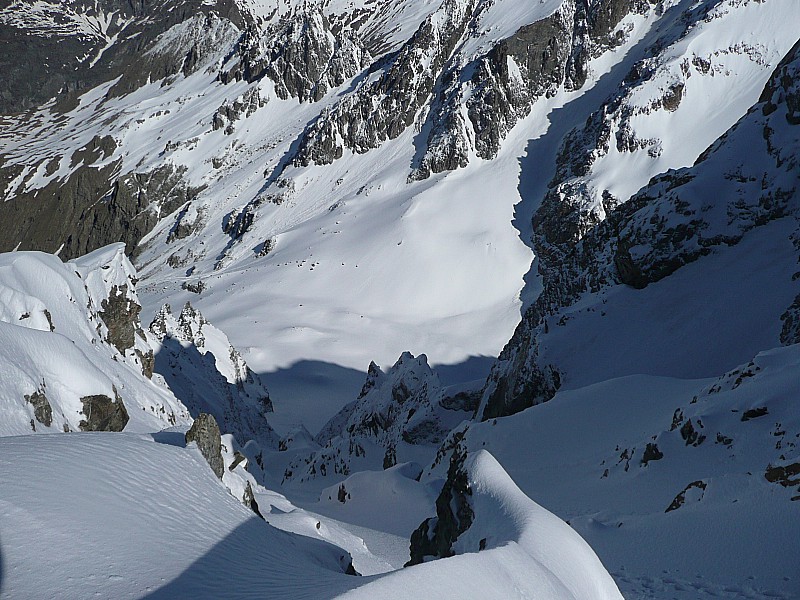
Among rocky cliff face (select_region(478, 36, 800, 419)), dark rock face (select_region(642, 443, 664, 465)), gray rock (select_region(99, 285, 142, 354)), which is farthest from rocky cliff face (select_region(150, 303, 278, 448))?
dark rock face (select_region(642, 443, 664, 465))

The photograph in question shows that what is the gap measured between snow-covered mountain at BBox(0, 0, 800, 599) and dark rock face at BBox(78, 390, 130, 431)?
0.26 feet

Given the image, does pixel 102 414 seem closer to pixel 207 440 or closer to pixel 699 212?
pixel 207 440

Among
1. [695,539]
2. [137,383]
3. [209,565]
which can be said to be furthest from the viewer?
[137,383]

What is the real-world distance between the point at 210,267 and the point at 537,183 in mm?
44745

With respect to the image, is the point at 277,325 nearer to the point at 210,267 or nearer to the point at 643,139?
the point at 210,267

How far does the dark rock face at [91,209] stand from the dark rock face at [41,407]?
315 ft

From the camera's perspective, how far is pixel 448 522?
31.7 ft

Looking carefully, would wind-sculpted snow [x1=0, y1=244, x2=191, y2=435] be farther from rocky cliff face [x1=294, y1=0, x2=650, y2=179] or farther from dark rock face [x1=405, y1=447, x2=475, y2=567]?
rocky cliff face [x1=294, y1=0, x2=650, y2=179]

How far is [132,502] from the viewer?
7.39 metres

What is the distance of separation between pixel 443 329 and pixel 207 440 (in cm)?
5019

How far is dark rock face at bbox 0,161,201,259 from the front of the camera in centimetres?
10738

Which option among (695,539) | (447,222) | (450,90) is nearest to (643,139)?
(447,222)

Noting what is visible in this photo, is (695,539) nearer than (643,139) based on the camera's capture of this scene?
Yes

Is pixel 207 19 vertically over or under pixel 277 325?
over
